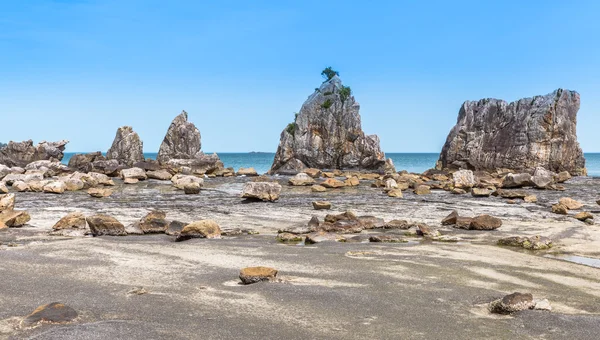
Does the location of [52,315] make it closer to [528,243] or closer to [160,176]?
[528,243]

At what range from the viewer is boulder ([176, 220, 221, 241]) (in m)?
12.4

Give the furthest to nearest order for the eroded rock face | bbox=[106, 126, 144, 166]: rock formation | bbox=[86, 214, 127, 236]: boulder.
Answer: the eroded rock face
bbox=[106, 126, 144, 166]: rock formation
bbox=[86, 214, 127, 236]: boulder

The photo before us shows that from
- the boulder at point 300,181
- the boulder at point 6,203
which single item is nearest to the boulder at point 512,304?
the boulder at point 6,203

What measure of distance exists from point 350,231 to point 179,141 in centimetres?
5637

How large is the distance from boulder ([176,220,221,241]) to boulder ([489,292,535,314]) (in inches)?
316

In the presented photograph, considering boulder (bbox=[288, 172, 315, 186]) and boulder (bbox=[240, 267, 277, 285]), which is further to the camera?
boulder (bbox=[288, 172, 315, 186])

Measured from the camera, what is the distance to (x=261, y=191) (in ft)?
81.9

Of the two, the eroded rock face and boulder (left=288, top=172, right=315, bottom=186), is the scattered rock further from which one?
the eroded rock face

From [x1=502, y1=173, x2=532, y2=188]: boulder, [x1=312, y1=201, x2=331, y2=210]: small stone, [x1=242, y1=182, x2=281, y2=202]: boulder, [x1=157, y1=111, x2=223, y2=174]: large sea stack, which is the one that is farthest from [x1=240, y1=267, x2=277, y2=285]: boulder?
[x1=157, y1=111, x2=223, y2=174]: large sea stack

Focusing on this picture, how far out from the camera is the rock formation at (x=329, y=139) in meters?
65.6

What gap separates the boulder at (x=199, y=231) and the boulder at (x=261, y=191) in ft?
37.7

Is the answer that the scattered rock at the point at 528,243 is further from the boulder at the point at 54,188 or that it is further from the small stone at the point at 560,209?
the boulder at the point at 54,188

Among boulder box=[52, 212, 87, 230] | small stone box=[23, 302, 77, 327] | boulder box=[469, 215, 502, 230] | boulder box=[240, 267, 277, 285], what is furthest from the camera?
boulder box=[469, 215, 502, 230]

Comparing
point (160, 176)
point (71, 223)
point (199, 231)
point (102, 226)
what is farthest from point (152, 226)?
point (160, 176)
